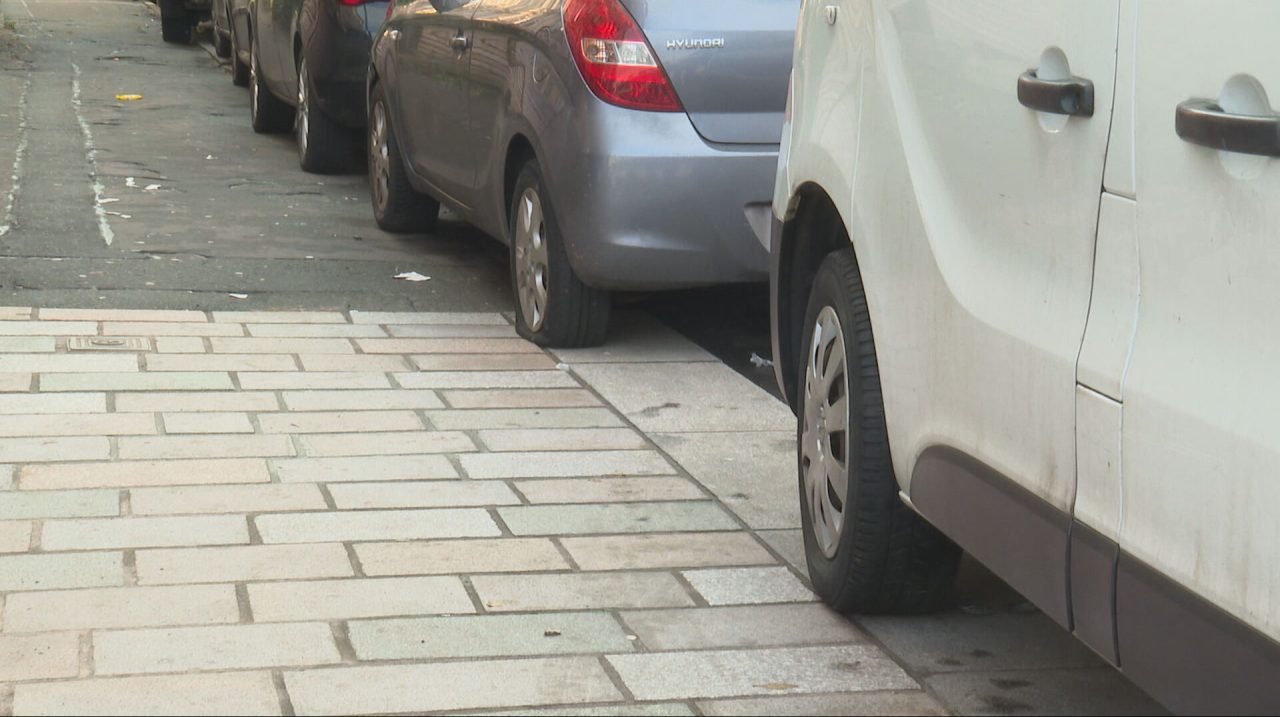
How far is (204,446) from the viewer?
17.1ft

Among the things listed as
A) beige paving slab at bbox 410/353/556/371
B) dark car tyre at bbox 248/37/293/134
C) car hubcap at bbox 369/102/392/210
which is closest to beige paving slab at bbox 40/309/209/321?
beige paving slab at bbox 410/353/556/371

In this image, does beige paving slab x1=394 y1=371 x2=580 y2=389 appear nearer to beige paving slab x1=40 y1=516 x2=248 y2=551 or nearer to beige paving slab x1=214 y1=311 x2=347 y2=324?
beige paving slab x1=214 y1=311 x2=347 y2=324

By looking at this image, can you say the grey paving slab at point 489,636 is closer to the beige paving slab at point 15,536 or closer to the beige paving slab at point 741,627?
the beige paving slab at point 741,627

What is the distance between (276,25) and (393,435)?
23.9 ft

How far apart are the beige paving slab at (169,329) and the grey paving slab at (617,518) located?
255 cm

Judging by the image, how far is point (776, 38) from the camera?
613 cm

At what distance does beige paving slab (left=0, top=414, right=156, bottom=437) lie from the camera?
208 inches

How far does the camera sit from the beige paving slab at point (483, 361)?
6.40 metres

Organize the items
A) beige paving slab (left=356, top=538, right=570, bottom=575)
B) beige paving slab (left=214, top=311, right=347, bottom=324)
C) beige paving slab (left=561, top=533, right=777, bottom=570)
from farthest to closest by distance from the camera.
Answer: beige paving slab (left=214, top=311, right=347, bottom=324) → beige paving slab (left=561, top=533, right=777, bottom=570) → beige paving slab (left=356, top=538, right=570, bottom=575)

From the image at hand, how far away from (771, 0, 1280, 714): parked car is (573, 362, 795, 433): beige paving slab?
1644mm

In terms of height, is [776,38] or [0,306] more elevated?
[776,38]

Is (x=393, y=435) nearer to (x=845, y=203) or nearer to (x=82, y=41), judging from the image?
(x=845, y=203)

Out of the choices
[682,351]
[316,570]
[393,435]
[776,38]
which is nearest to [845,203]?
[316,570]

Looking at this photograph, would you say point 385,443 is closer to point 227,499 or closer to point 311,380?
point 227,499
